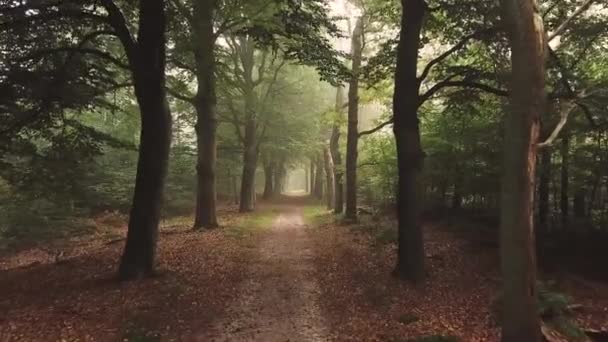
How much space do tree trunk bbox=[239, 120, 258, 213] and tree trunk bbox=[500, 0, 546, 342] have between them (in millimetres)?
20721

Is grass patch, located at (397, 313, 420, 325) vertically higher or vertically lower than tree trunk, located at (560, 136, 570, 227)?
lower

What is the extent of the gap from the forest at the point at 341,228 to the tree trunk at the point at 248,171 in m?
8.15

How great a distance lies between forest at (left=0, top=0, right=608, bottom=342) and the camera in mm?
7672

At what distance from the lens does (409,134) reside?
10.7 m

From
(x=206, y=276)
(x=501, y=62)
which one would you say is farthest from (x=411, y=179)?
(x=206, y=276)

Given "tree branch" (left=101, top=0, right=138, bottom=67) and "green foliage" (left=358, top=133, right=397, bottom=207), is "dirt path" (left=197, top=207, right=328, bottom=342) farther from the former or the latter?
"green foliage" (left=358, top=133, right=397, bottom=207)

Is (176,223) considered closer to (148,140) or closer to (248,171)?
(248,171)

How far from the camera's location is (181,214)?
88.6 feet

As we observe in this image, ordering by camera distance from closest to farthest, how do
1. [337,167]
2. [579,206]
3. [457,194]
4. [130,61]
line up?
[130,61] < [579,206] < [457,194] < [337,167]

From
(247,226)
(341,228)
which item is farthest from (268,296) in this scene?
(247,226)

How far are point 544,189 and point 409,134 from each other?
486 cm

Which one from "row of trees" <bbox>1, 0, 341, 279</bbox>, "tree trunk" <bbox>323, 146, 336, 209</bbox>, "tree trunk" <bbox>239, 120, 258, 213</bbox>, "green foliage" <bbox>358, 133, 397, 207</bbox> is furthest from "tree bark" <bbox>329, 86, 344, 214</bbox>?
"row of trees" <bbox>1, 0, 341, 279</bbox>

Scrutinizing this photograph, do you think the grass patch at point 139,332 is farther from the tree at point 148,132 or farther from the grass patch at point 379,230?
the grass patch at point 379,230

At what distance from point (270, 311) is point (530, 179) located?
527 cm
